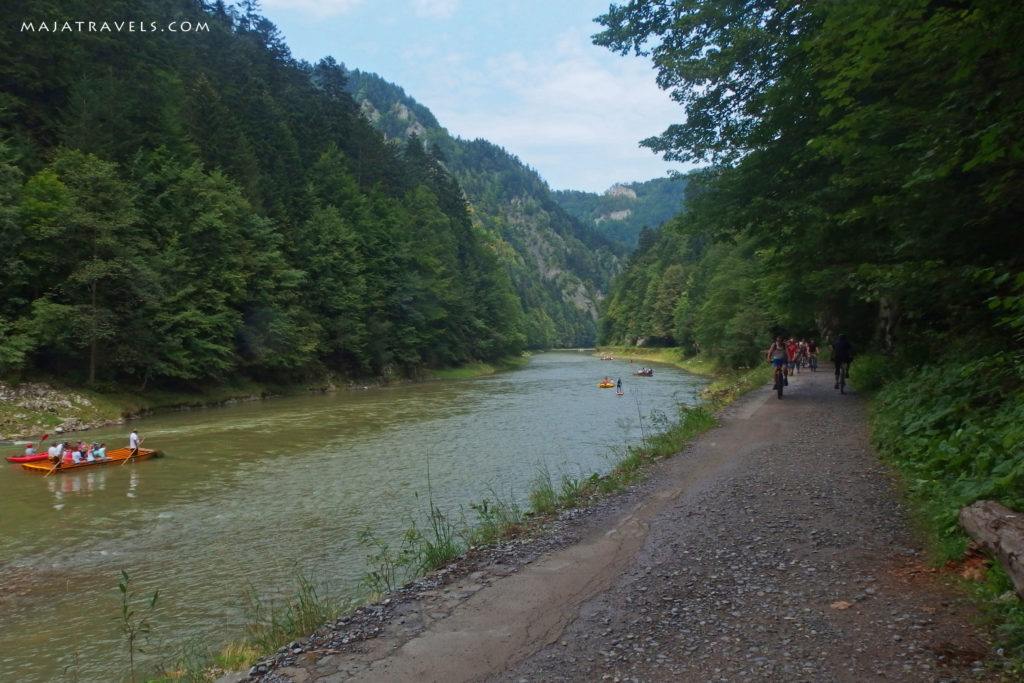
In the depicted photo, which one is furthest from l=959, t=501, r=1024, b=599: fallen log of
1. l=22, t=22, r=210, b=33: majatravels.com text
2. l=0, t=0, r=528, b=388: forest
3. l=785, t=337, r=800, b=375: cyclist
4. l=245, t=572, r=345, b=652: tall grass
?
l=22, t=22, r=210, b=33: majatravels.com text

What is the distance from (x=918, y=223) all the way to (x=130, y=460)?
2211 cm

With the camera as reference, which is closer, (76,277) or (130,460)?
(130,460)

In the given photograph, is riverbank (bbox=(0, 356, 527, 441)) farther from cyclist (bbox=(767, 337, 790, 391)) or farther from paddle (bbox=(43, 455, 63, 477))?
cyclist (bbox=(767, 337, 790, 391))

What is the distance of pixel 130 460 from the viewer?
67.8ft

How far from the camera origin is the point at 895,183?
438 inches

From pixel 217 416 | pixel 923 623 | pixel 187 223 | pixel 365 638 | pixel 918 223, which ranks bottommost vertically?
pixel 217 416

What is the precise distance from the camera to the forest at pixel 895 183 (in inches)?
282

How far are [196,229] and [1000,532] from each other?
141 ft

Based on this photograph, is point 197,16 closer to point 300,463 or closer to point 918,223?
point 300,463

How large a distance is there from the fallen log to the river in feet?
23.3

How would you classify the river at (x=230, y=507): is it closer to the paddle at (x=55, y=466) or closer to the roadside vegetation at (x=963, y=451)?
the paddle at (x=55, y=466)

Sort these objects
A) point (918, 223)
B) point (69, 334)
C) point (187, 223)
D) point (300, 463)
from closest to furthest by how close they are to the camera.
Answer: point (918, 223), point (300, 463), point (69, 334), point (187, 223)

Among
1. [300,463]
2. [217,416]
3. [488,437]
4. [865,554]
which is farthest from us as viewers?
[217,416]

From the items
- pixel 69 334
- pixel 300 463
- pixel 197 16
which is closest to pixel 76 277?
pixel 69 334
